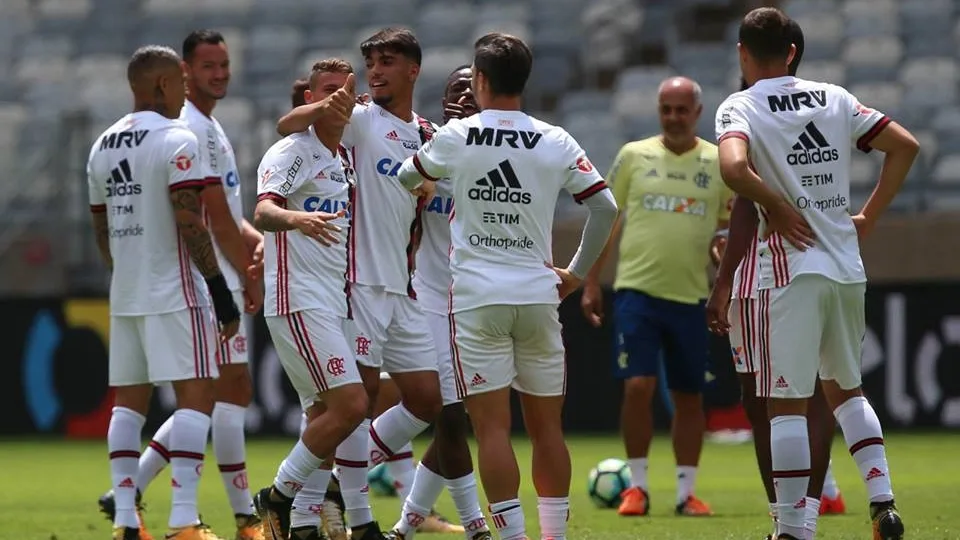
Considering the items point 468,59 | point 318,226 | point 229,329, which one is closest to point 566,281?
point 318,226

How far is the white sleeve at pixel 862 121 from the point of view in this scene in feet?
22.7

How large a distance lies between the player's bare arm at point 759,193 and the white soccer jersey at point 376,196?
157 centimetres

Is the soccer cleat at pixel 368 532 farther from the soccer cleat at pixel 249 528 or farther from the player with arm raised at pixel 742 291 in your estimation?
the player with arm raised at pixel 742 291

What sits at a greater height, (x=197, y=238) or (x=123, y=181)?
(x=123, y=181)

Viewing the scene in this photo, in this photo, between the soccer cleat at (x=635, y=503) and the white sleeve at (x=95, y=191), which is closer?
the white sleeve at (x=95, y=191)

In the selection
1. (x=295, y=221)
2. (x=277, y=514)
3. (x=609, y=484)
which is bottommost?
(x=609, y=484)

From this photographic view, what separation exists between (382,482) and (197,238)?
3.54m


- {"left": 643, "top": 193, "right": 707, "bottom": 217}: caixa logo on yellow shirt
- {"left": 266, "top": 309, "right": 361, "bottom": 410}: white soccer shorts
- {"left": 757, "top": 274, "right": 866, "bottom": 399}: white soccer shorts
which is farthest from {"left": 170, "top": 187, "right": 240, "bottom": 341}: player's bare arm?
{"left": 643, "top": 193, "right": 707, "bottom": 217}: caixa logo on yellow shirt

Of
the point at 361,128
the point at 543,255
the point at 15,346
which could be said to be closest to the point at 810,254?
the point at 543,255

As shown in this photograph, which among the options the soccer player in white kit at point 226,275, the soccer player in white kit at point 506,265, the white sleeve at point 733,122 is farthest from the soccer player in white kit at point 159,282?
the white sleeve at point 733,122

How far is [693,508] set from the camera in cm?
962

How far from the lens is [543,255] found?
22.1 feet

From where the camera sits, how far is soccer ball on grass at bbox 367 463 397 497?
10820mm

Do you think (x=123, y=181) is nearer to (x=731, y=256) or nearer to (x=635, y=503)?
(x=731, y=256)
